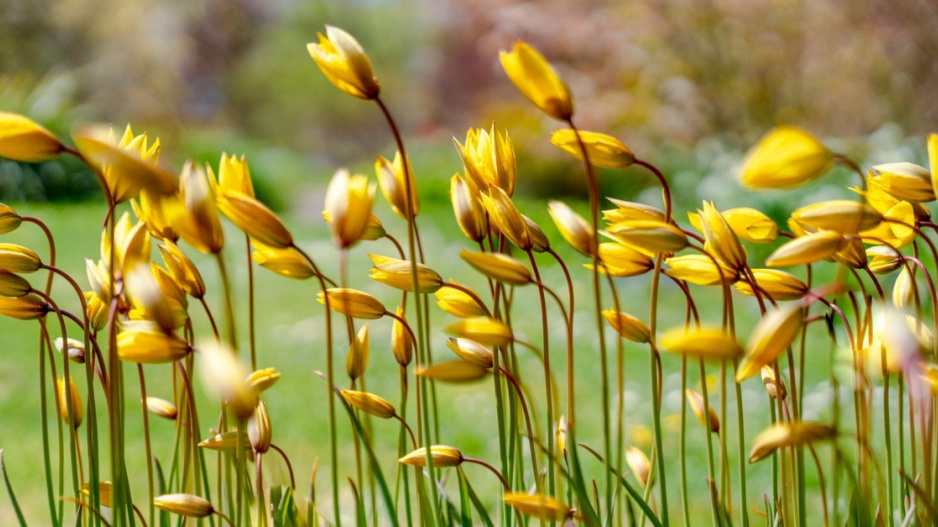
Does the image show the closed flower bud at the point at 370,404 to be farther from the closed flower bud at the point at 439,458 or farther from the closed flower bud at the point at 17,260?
the closed flower bud at the point at 17,260

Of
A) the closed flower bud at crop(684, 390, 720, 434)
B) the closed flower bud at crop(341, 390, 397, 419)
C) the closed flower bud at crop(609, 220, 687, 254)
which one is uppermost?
the closed flower bud at crop(609, 220, 687, 254)

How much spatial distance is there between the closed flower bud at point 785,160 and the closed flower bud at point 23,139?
347 mm

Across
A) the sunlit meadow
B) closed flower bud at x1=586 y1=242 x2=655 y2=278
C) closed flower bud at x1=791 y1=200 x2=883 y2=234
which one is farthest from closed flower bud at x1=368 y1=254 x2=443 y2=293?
closed flower bud at x1=791 y1=200 x2=883 y2=234

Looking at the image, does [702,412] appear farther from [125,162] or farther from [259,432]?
[125,162]

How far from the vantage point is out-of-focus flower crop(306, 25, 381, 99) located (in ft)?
1.51

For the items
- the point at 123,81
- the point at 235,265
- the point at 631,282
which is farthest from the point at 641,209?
the point at 123,81

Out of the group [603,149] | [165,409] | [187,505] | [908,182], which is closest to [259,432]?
[187,505]

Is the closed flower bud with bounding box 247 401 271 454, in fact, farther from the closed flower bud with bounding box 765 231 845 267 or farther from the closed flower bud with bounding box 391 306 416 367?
the closed flower bud with bounding box 765 231 845 267

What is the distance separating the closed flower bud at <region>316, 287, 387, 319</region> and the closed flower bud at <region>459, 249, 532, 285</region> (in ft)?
0.32

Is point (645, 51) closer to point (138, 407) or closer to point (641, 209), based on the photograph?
point (138, 407)

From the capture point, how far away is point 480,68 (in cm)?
1630

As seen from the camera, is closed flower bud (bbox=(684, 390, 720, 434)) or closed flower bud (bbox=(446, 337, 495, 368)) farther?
closed flower bud (bbox=(684, 390, 720, 434))

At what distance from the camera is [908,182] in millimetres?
548

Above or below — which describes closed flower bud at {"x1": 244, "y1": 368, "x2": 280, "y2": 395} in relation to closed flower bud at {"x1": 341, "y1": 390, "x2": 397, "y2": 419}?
above
